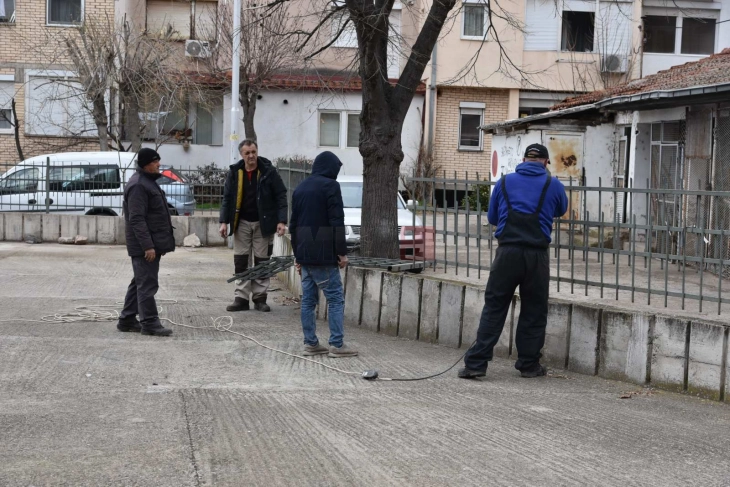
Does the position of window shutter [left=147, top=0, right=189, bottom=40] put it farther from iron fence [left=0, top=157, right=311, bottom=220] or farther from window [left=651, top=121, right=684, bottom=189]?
window [left=651, top=121, right=684, bottom=189]

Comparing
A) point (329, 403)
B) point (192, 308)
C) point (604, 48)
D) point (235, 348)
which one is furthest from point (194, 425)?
point (604, 48)

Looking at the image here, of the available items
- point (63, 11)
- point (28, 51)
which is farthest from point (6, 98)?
point (63, 11)

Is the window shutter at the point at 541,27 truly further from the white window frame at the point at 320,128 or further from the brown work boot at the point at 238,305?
the brown work boot at the point at 238,305

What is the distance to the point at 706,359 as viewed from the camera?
7.23 metres

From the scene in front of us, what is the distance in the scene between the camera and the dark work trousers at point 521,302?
299 inches

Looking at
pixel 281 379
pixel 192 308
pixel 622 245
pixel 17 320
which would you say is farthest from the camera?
pixel 192 308

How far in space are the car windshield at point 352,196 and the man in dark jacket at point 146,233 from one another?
5.90 m

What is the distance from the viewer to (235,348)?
8.73 meters

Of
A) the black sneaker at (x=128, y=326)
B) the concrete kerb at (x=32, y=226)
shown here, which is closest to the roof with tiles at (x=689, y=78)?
the black sneaker at (x=128, y=326)

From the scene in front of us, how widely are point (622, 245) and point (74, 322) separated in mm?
5550

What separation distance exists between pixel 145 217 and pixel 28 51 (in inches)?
839

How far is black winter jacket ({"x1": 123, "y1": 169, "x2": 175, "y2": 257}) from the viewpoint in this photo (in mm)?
8984

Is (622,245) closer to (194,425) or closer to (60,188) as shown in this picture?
(194,425)

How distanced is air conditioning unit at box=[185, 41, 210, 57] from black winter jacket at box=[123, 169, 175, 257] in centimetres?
1588
